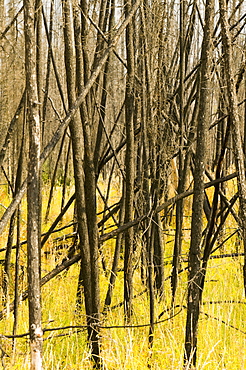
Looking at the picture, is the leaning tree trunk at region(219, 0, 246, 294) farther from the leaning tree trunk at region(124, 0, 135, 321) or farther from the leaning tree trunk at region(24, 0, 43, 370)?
the leaning tree trunk at region(124, 0, 135, 321)

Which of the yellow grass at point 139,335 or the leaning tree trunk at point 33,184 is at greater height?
the leaning tree trunk at point 33,184

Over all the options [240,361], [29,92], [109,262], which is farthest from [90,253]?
[109,262]

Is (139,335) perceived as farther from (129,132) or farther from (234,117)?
(234,117)

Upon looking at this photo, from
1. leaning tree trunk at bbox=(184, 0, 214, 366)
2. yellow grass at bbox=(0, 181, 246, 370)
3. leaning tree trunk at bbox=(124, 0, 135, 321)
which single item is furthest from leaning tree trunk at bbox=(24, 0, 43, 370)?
leaning tree trunk at bbox=(124, 0, 135, 321)

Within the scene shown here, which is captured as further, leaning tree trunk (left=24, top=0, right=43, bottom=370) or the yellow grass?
the yellow grass

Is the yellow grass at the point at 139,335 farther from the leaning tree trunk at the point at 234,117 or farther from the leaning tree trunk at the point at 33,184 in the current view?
the leaning tree trunk at the point at 234,117

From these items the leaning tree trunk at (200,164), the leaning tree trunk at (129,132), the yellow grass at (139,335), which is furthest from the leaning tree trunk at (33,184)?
the leaning tree trunk at (129,132)

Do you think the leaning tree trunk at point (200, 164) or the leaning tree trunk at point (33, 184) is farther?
the leaning tree trunk at point (200, 164)

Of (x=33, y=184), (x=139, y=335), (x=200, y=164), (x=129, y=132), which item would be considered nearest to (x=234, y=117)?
(x=200, y=164)

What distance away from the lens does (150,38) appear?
7.79ft

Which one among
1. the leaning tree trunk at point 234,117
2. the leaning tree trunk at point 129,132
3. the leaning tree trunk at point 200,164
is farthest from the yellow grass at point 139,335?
the leaning tree trunk at point 234,117

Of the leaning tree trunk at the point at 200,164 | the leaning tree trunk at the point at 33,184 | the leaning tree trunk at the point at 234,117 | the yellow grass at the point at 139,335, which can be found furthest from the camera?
the yellow grass at the point at 139,335

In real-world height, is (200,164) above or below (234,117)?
below

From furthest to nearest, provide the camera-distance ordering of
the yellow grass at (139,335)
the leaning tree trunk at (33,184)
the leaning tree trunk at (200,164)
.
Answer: the yellow grass at (139,335) < the leaning tree trunk at (200,164) < the leaning tree trunk at (33,184)
